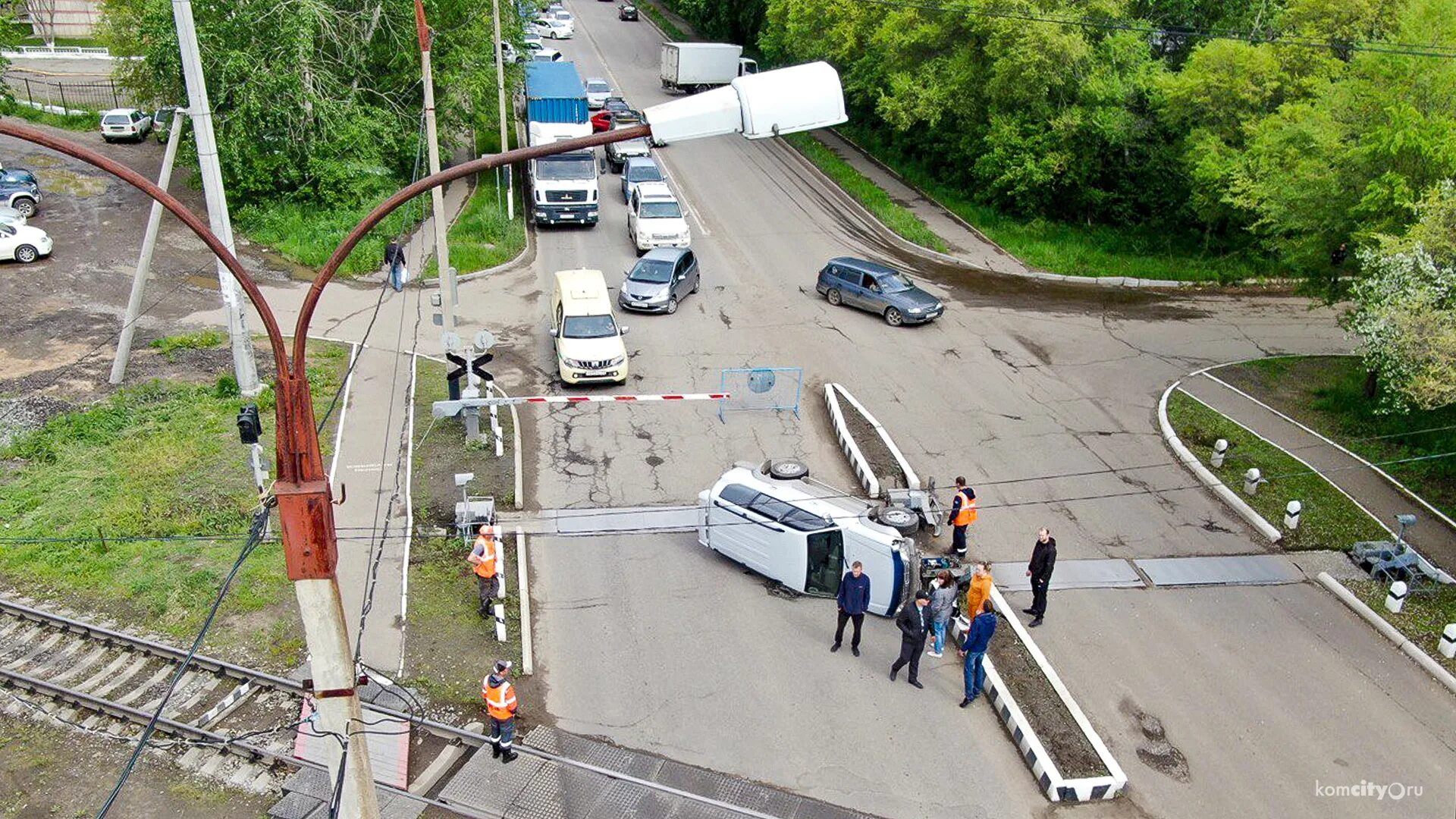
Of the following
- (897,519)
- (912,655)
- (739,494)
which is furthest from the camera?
(739,494)

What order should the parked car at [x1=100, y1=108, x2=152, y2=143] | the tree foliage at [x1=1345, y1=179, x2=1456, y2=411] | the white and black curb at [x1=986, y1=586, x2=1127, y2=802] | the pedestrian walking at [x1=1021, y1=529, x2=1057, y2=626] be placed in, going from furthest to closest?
the parked car at [x1=100, y1=108, x2=152, y2=143]
the tree foliage at [x1=1345, y1=179, x2=1456, y2=411]
the pedestrian walking at [x1=1021, y1=529, x2=1057, y2=626]
the white and black curb at [x1=986, y1=586, x2=1127, y2=802]

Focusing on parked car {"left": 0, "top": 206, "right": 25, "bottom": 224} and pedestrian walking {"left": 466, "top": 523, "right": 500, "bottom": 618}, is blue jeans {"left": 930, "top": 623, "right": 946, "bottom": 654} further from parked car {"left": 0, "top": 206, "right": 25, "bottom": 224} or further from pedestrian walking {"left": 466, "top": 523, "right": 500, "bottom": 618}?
parked car {"left": 0, "top": 206, "right": 25, "bottom": 224}

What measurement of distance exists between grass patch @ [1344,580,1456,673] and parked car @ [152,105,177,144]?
33.9 meters

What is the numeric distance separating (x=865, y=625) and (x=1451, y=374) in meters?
9.12

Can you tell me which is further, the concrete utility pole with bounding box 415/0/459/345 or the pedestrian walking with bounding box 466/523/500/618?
the concrete utility pole with bounding box 415/0/459/345

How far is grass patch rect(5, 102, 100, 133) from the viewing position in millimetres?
40875

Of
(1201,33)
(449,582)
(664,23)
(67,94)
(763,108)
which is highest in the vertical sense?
(763,108)

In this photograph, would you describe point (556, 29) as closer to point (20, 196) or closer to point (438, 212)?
point (20, 196)

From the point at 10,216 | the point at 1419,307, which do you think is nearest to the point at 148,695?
the point at 1419,307

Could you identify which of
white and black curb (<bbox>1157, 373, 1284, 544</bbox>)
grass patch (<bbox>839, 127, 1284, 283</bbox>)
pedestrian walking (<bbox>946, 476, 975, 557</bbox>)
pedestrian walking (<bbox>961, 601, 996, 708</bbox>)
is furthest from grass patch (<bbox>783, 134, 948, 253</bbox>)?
pedestrian walking (<bbox>961, 601, 996, 708</bbox>)

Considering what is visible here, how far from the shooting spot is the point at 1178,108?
3084cm

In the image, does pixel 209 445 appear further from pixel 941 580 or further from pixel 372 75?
pixel 372 75

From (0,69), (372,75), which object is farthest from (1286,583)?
(0,69)

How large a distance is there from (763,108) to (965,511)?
10759 millimetres
